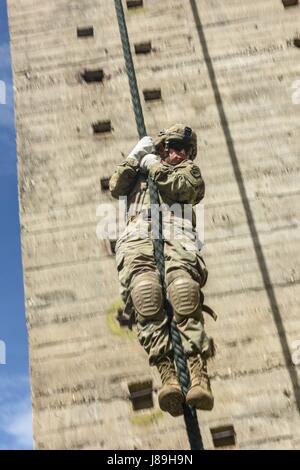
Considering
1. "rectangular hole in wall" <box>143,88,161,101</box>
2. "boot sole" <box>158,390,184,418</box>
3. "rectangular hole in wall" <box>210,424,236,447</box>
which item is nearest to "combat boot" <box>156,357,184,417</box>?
"boot sole" <box>158,390,184,418</box>

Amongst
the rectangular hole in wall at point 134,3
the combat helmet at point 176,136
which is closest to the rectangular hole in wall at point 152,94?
the rectangular hole in wall at point 134,3

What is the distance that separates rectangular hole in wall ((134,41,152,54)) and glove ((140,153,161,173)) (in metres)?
2.59

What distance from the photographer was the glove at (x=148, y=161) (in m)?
4.06

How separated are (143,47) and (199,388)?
380 cm

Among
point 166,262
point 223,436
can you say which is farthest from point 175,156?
point 223,436

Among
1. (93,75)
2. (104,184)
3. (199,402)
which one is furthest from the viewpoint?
(93,75)

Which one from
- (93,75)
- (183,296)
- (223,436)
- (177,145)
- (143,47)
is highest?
(143,47)

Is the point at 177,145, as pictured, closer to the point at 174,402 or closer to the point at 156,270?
the point at 156,270

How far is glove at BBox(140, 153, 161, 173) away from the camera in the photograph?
4061mm

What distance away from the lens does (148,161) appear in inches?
160

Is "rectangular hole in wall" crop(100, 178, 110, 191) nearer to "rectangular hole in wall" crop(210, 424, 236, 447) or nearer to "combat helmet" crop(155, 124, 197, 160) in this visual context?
"combat helmet" crop(155, 124, 197, 160)

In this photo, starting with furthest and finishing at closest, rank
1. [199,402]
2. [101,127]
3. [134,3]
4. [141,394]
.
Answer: [134,3]
[101,127]
[141,394]
[199,402]

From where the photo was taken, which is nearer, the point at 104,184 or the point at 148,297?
the point at 148,297
